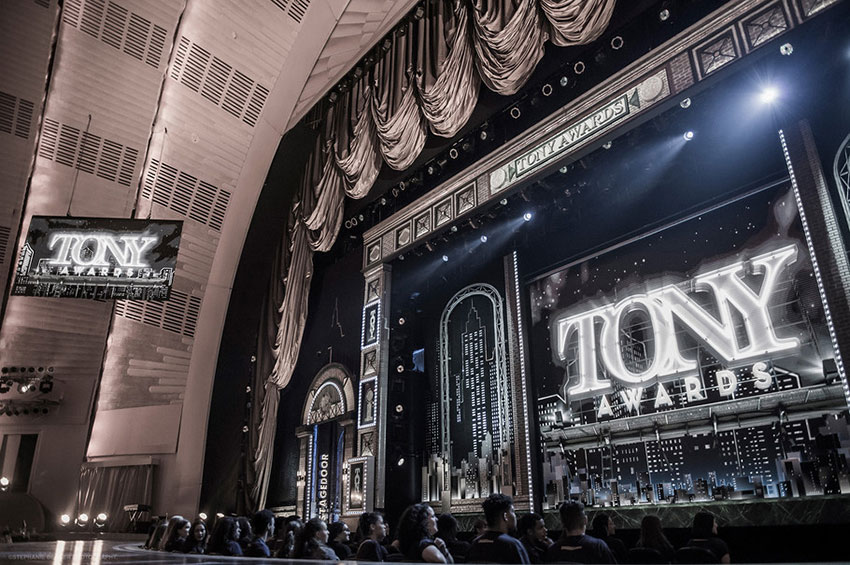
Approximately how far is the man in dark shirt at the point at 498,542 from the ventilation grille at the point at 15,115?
975 centimetres

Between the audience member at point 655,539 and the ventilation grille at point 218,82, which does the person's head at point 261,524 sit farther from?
the ventilation grille at point 218,82

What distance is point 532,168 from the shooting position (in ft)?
24.0

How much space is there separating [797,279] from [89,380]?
11.9 m

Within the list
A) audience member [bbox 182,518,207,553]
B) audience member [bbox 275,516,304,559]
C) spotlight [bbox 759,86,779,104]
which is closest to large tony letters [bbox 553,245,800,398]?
spotlight [bbox 759,86,779,104]

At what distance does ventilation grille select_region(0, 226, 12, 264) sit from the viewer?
962 centimetres

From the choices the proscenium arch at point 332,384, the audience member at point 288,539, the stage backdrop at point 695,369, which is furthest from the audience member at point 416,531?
the proscenium arch at point 332,384

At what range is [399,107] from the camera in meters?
8.33

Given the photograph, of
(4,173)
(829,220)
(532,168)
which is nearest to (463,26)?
(532,168)

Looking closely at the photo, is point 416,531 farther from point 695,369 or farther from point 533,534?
point 695,369

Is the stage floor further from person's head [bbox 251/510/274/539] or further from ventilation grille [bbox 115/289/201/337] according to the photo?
ventilation grille [bbox 115/289/201/337]

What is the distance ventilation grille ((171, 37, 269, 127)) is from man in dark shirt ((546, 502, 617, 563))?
9341 millimetres

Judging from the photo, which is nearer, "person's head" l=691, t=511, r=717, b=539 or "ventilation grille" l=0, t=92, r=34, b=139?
"person's head" l=691, t=511, r=717, b=539

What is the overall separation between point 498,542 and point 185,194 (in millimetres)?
9871

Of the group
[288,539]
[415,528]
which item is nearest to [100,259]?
[288,539]
